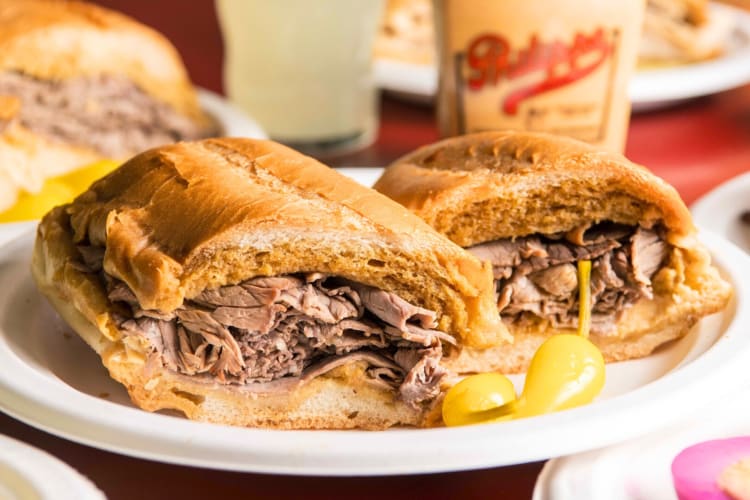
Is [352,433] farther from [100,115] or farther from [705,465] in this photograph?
[100,115]

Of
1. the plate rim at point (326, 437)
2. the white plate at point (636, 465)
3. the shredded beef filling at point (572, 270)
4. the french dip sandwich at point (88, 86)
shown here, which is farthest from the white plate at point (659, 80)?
the plate rim at point (326, 437)

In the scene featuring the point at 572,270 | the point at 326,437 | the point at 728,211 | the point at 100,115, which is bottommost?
the point at 100,115

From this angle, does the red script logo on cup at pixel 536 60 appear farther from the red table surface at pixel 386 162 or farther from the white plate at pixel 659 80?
the white plate at pixel 659 80

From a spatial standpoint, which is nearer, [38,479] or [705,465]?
[38,479]

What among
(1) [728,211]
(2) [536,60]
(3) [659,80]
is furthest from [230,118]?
(1) [728,211]

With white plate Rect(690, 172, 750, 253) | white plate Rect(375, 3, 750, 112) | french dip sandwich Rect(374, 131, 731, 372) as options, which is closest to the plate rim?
french dip sandwich Rect(374, 131, 731, 372)

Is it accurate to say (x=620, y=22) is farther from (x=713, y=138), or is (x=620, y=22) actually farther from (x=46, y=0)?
(x=46, y=0)

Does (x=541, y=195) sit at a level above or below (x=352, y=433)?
above

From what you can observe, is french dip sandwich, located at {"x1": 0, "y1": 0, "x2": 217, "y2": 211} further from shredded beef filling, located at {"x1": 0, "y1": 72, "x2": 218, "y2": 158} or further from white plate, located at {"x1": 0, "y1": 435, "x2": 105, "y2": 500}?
white plate, located at {"x1": 0, "y1": 435, "x2": 105, "y2": 500}

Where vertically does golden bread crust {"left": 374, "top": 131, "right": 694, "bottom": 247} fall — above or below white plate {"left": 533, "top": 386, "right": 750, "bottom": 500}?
above
